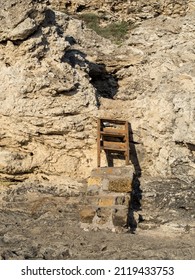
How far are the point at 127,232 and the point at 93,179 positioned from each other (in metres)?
1.44

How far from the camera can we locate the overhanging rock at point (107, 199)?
8.34 m

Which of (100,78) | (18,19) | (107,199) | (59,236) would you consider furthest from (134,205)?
(18,19)

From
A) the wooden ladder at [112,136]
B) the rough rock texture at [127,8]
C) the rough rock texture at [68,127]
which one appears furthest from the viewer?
the rough rock texture at [127,8]

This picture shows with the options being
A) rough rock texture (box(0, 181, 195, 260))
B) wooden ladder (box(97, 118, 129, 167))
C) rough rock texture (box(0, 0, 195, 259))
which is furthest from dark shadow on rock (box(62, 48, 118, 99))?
rough rock texture (box(0, 181, 195, 260))

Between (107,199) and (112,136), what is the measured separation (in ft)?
7.10

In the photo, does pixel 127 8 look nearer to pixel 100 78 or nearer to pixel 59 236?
pixel 100 78

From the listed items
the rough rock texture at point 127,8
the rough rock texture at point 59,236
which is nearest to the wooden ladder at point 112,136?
the rough rock texture at point 59,236

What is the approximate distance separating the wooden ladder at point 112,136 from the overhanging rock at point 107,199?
0.63 meters

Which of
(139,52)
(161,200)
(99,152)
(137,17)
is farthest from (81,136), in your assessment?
(137,17)

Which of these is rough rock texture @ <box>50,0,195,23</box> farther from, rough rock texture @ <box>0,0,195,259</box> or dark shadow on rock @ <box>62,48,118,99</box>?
rough rock texture @ <box>0,0,195,259</box>

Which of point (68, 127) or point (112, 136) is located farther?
point (112, 136)

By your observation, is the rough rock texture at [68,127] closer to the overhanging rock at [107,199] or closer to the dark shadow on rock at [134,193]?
the dark shadow on rock at [134,193]

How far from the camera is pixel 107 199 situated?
8.80 meters

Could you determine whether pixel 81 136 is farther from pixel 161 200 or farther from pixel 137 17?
pixel 137 17
